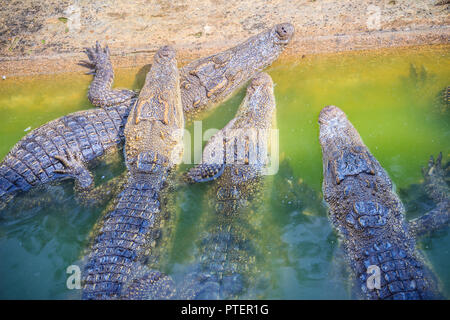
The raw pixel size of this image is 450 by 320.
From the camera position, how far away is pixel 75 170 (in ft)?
11.4

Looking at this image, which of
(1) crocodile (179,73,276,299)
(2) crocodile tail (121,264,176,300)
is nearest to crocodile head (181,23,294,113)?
(1) crocodile (179,73,276,299)

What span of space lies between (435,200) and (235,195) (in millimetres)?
1862

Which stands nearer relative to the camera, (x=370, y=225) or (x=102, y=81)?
(x=370, y=225)

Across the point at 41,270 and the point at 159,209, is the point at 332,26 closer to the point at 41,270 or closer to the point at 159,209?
the point at 159,209

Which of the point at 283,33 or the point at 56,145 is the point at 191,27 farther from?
the point at 56,145

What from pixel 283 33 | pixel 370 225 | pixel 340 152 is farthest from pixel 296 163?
pixel 283 33

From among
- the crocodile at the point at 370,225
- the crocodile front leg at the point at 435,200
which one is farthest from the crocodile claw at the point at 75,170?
the crocodile front leg at the point at 435,200

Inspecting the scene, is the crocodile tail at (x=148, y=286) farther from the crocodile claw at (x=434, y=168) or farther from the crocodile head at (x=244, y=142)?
the crocodile claw at (x=434, y=168)

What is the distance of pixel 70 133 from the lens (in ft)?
11.9

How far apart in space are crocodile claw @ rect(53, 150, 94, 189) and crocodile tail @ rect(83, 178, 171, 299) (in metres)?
0.55

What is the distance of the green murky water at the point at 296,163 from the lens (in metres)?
2.79

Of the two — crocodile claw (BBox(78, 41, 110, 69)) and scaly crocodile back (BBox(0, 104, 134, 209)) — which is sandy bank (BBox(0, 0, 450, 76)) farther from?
scaly crocodile back (BBox(0, 104, 134, 209))

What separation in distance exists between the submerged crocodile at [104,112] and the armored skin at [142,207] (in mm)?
294

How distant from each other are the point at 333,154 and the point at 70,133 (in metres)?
2.79
